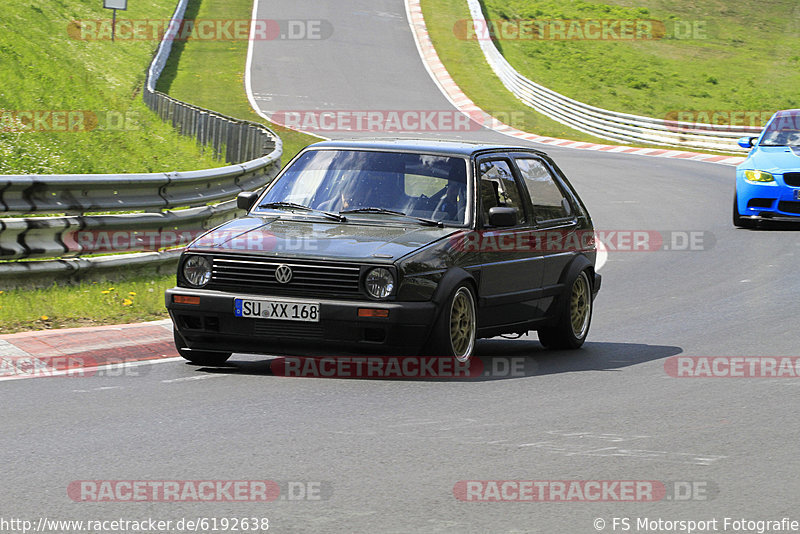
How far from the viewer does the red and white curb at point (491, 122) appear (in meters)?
36.1

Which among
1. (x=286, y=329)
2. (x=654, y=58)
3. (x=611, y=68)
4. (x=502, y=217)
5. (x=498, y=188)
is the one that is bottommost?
(x=611, y=68)

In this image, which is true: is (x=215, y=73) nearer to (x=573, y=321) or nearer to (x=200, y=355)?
(x=573, y=321)

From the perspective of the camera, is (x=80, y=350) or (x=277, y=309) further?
(x=80, y=350)

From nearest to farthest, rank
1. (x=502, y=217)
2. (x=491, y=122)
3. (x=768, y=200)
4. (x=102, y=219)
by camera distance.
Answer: (x=502, y=217), (x=102, y=219), (x=768, y=200), (x=491, y=122)

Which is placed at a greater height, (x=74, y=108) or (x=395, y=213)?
(x=395, y=213)

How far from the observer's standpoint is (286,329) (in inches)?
320

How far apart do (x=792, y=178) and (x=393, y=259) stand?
12.0 meters

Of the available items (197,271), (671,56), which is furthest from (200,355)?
(671,56)

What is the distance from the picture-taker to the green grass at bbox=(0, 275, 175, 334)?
31.4 feet

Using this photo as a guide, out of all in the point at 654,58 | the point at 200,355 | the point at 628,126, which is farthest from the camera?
the point at 654,58

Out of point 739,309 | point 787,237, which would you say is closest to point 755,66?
point 787,237

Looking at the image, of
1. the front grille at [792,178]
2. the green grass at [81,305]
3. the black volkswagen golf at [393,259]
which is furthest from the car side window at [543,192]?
the front grille at [792,178]

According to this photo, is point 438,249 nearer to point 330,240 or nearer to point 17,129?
point 330,240

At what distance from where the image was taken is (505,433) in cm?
680
